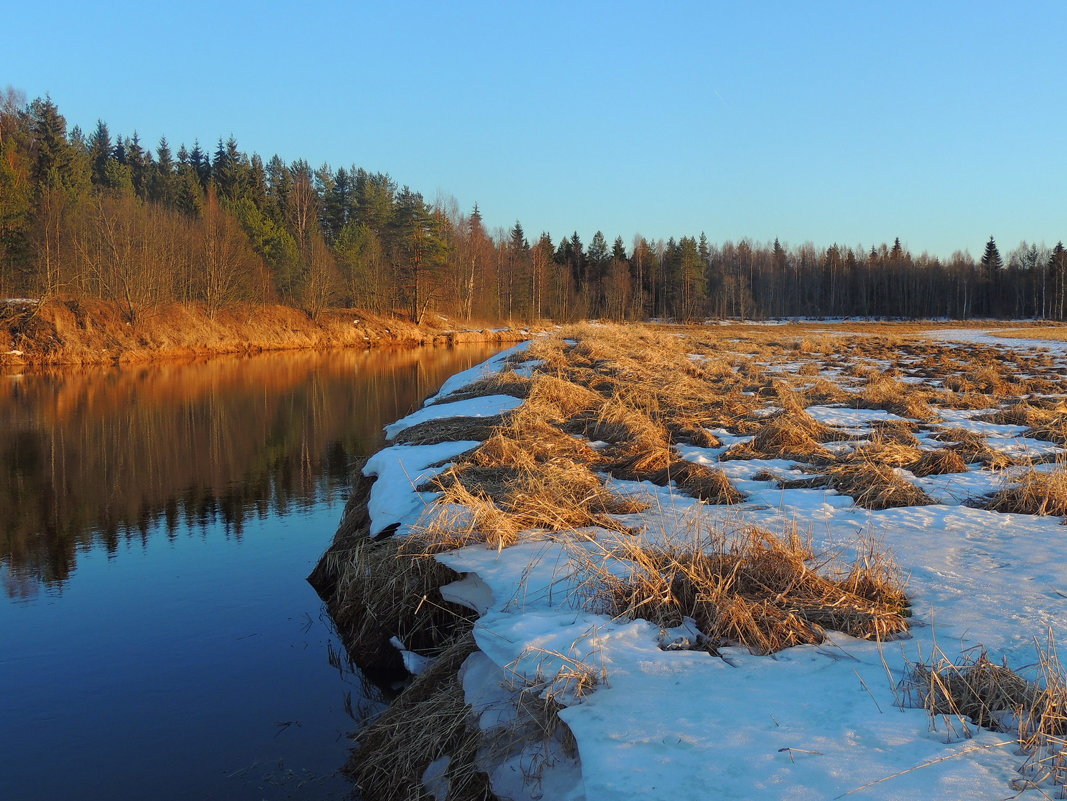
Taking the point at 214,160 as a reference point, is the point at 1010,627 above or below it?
below

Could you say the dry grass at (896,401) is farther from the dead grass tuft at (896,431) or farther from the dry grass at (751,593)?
the dry grass at (751,593)

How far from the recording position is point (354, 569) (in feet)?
21.0

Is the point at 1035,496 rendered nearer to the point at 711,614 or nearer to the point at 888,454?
the point at 888,454

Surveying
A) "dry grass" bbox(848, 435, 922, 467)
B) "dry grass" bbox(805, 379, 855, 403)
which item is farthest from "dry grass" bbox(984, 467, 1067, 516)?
"dry grass" bbox(805, 379, 855, 403)

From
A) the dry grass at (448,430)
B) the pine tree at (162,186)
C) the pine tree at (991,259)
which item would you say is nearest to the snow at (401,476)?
the dry grass at (448,430)

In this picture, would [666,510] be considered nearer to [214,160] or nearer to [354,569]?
[354,569]

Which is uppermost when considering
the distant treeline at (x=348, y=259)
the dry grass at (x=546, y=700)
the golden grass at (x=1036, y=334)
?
the distant treeline at (x=348, y=259)

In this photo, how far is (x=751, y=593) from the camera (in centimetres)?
415

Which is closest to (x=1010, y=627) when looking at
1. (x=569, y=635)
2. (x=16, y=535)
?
(x=569, y=635)

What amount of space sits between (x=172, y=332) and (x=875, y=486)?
1323 inches

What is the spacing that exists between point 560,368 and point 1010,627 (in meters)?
13.1

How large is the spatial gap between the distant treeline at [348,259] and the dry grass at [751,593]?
3323cm

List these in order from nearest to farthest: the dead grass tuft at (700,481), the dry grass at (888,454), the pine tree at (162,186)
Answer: the dead grass tuft at (700,481), the dry grass at (888,454), the pine tree at (162,186)

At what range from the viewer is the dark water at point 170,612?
450cm
